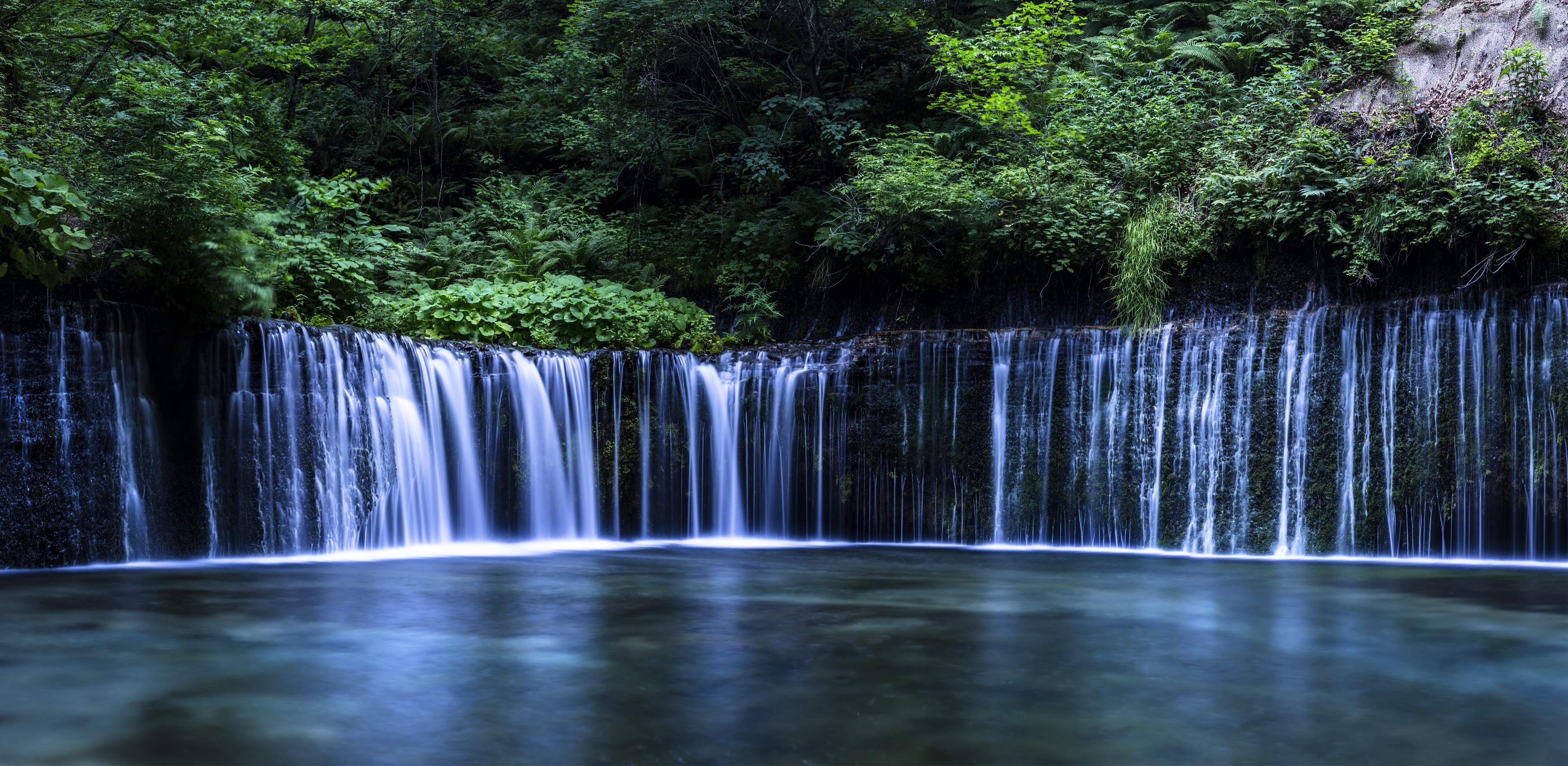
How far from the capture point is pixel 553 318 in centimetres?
1405

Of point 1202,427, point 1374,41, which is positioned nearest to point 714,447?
point 1202,427

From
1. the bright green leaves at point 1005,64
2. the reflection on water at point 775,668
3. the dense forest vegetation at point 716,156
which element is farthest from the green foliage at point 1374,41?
the reflection on water at point 775,668

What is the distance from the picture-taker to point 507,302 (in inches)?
559

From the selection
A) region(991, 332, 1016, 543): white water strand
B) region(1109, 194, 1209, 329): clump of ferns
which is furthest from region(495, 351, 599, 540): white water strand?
region(1109, 194, 1209, 329): clump of ferns

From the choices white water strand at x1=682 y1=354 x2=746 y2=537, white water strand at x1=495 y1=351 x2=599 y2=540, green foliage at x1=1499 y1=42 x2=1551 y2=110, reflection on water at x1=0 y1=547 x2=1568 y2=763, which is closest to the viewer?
reflection on water at x1=0 y1=547 x2=1568 y2=763

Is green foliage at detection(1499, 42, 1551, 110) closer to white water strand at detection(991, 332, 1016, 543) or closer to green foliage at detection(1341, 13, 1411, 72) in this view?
green foliage at detection(1341, 13, 1411, 72)

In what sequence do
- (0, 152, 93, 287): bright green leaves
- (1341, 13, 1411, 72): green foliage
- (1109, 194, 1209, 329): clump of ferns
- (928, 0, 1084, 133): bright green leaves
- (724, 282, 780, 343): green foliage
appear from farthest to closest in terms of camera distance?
(724, 282, 780, 343): green foliage → (928, 0, 1084, 133): bright green leaves → (1341, 13, 1411, 72): green foliage → (1109, 194, 1209, 329): clump of ferns → (0, 152, 93, 287): bright green leaves

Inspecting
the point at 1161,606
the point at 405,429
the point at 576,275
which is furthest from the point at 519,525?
the point at 1161,606

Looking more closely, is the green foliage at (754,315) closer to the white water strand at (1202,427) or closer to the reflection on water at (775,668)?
the white water strand at (1202,427)

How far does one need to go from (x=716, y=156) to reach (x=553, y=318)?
525 cm

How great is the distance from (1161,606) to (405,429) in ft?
25.2

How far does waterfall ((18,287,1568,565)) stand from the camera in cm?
978

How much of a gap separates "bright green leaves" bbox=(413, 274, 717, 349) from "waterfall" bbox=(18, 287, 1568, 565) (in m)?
1.24

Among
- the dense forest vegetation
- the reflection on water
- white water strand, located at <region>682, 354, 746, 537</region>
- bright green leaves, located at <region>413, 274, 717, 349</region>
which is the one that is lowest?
the reflection on water
